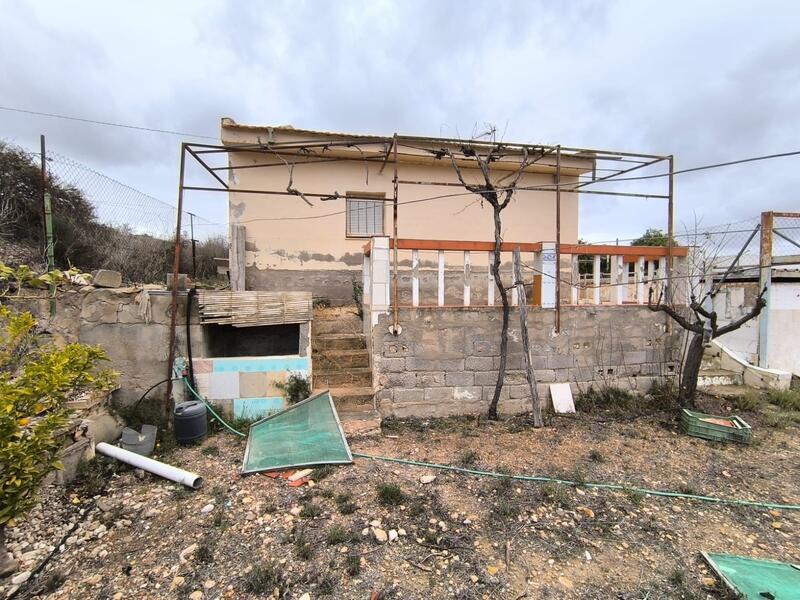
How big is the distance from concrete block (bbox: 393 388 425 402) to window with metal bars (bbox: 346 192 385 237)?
412cm

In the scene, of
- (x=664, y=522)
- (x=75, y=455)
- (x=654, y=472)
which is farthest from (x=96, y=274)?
(x=654, y=472)

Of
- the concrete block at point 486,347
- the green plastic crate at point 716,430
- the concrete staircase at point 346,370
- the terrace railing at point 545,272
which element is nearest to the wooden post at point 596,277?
the terrace railing at point 545,272

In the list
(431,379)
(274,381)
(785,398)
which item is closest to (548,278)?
(431,379)

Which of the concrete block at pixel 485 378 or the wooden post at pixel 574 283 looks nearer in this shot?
the concrete block at pixel 485 378

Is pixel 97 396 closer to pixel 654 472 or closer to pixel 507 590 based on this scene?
pixel 507 590

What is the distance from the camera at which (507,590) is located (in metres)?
2.02

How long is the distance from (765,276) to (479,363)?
6953 mm

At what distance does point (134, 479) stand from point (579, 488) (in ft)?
12.8

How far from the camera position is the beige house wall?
7000mm

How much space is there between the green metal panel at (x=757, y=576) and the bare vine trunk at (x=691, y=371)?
8.97 ft

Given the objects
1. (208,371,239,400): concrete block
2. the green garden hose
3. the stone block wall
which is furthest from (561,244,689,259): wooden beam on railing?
(208,371,239,400): concrete block

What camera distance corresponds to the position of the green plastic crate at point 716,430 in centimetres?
392

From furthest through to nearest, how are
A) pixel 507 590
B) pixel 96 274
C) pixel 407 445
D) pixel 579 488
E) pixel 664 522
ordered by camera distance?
pixel 96 274 < pixel 407 445 < pixel 579 488 < pixel 664 522 < pixel 507 590

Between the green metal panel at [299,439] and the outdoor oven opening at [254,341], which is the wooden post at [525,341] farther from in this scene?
the outdoor oven opening at [254,341]
